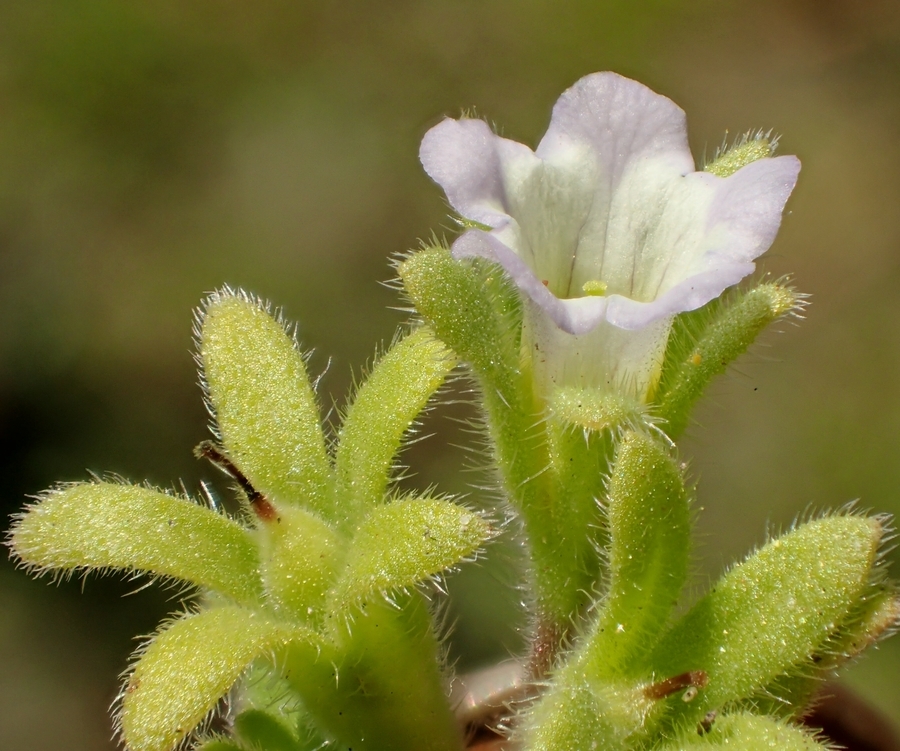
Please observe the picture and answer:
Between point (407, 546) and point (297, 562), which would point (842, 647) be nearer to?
point (407, 546)

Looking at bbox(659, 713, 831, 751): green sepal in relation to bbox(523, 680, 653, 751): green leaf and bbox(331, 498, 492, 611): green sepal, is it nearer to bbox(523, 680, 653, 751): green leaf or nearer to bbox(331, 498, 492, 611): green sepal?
bbox(523, 680, 653, 751): green leaf

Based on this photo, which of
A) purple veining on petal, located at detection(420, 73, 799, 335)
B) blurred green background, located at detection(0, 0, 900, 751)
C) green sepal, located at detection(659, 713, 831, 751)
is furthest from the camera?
blurred green background, located at detection(0, 0, 900, 751)

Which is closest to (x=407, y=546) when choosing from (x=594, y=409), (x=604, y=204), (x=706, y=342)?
(x=594, y=409)

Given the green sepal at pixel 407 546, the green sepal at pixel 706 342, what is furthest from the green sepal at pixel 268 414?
the green sepal at pixel 706 342

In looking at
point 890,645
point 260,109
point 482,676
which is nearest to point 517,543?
point 482,676

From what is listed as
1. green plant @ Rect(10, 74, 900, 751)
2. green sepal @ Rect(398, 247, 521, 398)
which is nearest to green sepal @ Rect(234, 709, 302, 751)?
green plant @ Rect(10, 74, 900, 751)

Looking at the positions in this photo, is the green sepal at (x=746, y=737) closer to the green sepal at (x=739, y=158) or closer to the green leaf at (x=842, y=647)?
the green leaf at (x=842, y=647)

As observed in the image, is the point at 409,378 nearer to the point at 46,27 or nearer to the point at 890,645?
the point at 890,645
